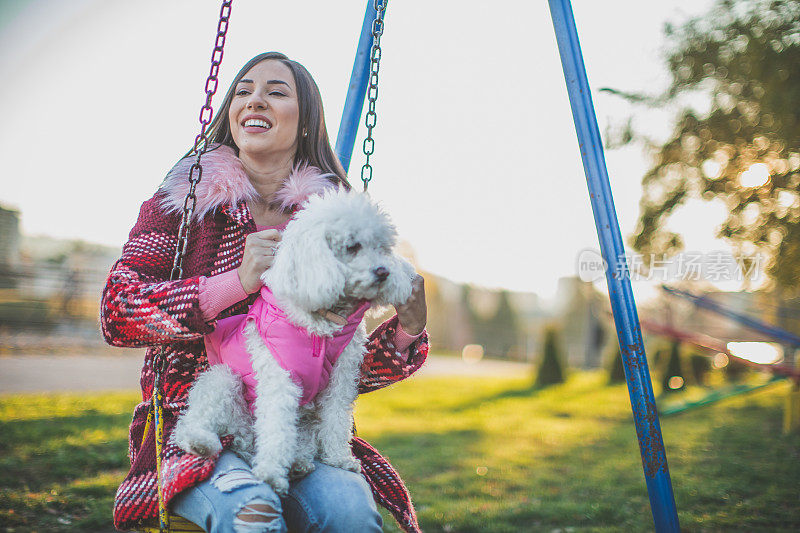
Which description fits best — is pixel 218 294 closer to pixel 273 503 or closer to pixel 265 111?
pixel 273 503

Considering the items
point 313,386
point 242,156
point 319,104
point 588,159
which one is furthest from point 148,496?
point 588,159

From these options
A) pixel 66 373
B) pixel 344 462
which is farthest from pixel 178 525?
pixel 66 373

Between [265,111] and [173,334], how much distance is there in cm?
104

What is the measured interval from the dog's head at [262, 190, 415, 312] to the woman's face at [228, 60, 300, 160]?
1.94ft

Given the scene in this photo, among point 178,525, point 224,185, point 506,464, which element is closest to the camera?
point 178,525

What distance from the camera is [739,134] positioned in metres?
5.81

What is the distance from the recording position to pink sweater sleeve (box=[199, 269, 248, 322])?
193cm

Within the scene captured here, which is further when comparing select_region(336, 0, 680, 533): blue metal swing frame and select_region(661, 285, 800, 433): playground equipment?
select_region(661, 285, 800, 433): playground equipment

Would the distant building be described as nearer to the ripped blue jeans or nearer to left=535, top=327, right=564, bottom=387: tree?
left=535, top=327, right=564, bottom=387: tree

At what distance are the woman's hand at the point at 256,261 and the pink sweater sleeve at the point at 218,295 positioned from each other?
27 mm

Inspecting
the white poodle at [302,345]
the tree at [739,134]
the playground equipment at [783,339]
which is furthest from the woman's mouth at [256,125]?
the playground equipment at [783,339]

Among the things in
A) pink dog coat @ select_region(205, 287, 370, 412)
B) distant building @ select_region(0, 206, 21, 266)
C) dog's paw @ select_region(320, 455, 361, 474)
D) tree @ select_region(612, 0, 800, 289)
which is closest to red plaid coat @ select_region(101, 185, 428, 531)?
pink dog coat @ select_region(205, 287, 370, 412)

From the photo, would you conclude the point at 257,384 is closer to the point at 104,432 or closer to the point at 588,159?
the point at 588,159

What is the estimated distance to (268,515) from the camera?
1.70 m
